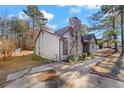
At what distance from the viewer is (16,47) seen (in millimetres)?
3031

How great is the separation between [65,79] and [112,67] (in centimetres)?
77

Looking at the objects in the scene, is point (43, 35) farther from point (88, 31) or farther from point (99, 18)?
point (99, 18)

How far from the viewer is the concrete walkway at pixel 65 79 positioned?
2.86 m

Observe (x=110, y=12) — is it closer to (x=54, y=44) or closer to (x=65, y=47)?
(x=65, y=47)

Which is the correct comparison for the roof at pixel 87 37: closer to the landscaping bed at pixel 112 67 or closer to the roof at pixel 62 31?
the roof at pixel 62 31

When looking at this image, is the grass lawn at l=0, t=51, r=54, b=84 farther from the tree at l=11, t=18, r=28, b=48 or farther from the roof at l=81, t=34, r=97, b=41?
the roof at l=81, t=34, r=97, b=41

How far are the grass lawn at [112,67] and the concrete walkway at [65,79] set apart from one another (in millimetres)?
96

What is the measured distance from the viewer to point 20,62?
9.99 ft

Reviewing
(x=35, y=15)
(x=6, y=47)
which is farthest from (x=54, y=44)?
(x=6, y=47)

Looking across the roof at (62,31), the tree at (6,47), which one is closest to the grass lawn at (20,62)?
the tree at (6,47)
